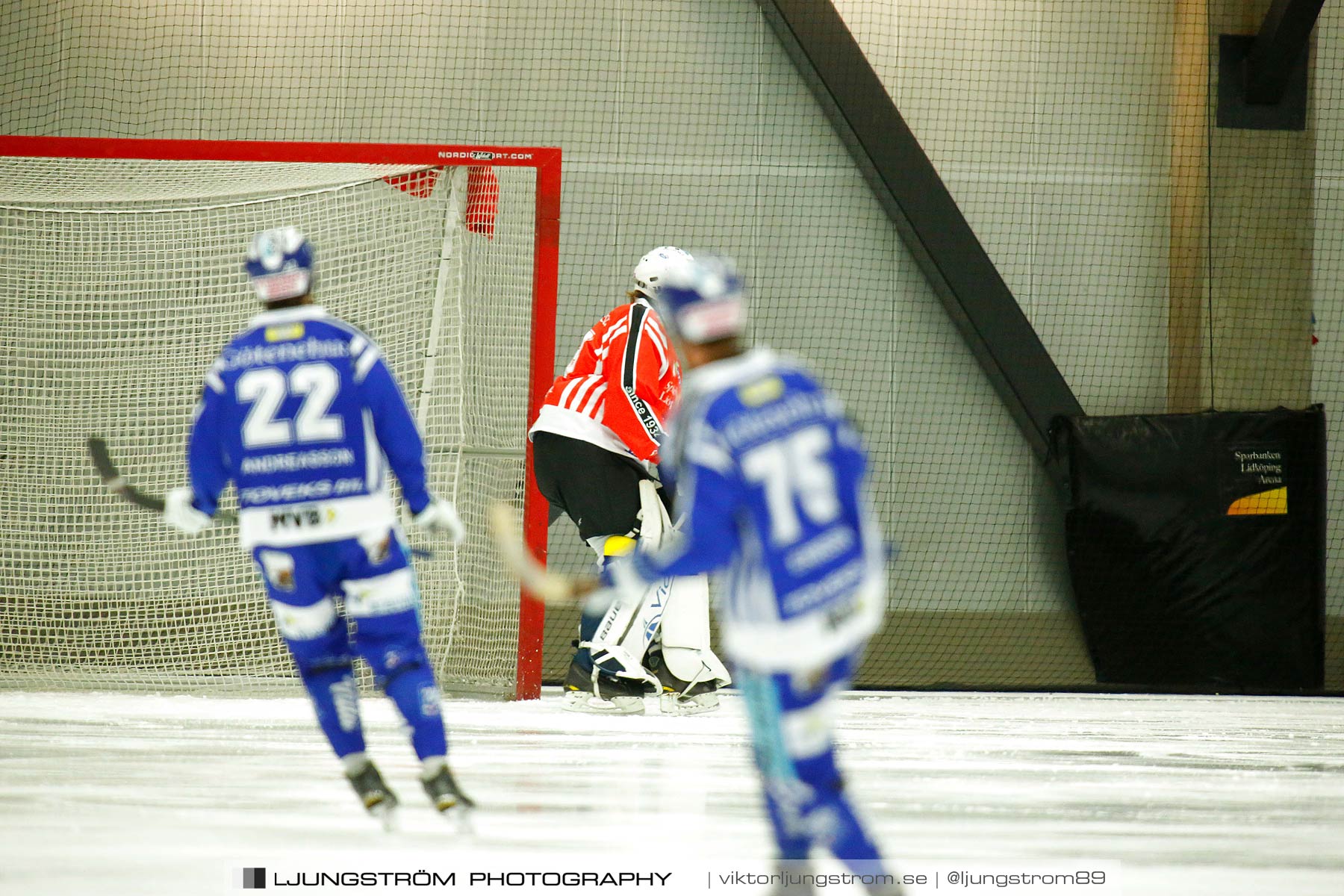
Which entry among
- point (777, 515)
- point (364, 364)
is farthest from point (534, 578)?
point (364, 364)

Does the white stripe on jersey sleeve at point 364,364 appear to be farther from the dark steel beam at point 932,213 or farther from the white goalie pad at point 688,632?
the dark steel beam at point 932,213

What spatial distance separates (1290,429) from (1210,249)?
4.58 ft

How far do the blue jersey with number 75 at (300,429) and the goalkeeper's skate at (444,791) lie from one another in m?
0.53

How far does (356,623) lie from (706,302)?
3.99ft

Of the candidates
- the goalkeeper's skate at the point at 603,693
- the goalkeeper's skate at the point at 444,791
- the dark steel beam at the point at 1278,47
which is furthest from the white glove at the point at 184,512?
the dark steel beam at the point at 1278,47

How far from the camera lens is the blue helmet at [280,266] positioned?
280 cm

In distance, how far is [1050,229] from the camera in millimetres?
8719

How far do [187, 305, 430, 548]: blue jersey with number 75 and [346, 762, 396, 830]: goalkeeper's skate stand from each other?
503mm

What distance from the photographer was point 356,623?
2805 mm

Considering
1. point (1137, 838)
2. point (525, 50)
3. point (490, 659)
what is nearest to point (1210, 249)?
point (525, 50)

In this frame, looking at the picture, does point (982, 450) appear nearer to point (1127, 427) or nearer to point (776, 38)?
point (1127, 427)

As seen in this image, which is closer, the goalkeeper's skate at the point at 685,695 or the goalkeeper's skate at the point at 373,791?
the goalkeeper's skate at the point at 373,791

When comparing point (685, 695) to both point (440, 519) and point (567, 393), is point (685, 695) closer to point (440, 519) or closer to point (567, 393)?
point (567, 393)

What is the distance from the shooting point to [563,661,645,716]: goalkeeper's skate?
5.47 metres
